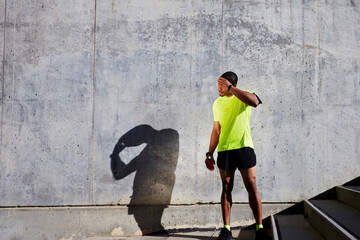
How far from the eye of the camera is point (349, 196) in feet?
13.5

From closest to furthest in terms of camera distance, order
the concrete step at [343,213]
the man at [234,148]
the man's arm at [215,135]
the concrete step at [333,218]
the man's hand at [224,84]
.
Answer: the concrete step at [333,218] → the concrete step at [343,213] → the man at [234,148] → the man's hand at [224,84] → the man's arm at [215,135]

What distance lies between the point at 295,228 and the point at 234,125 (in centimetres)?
134

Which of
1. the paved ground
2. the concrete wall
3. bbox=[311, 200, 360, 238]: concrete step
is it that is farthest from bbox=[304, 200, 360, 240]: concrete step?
the paved ground

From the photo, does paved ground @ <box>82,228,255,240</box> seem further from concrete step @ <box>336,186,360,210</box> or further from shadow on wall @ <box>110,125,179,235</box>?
concrete step @ <box>336,186,360,210</box>

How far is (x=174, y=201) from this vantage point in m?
4.68

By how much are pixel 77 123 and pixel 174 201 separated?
65.5 inches

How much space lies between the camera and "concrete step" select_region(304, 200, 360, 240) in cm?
287

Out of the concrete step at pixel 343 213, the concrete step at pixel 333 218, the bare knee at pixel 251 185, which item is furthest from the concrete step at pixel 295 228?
the bare knee at pixel 251 185

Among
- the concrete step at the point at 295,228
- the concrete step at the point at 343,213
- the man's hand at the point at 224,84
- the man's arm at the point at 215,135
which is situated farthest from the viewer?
the man's arm at the point at 215,135

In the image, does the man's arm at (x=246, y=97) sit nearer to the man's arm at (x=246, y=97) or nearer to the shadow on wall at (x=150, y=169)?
the man's arm at (x=246, y=97)

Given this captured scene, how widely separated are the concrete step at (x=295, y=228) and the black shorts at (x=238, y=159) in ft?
2.63

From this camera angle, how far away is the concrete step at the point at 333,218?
9.43ft

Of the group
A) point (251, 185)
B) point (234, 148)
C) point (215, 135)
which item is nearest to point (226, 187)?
point (251, 185)

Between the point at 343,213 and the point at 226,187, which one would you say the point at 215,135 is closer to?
the point at 226,187
